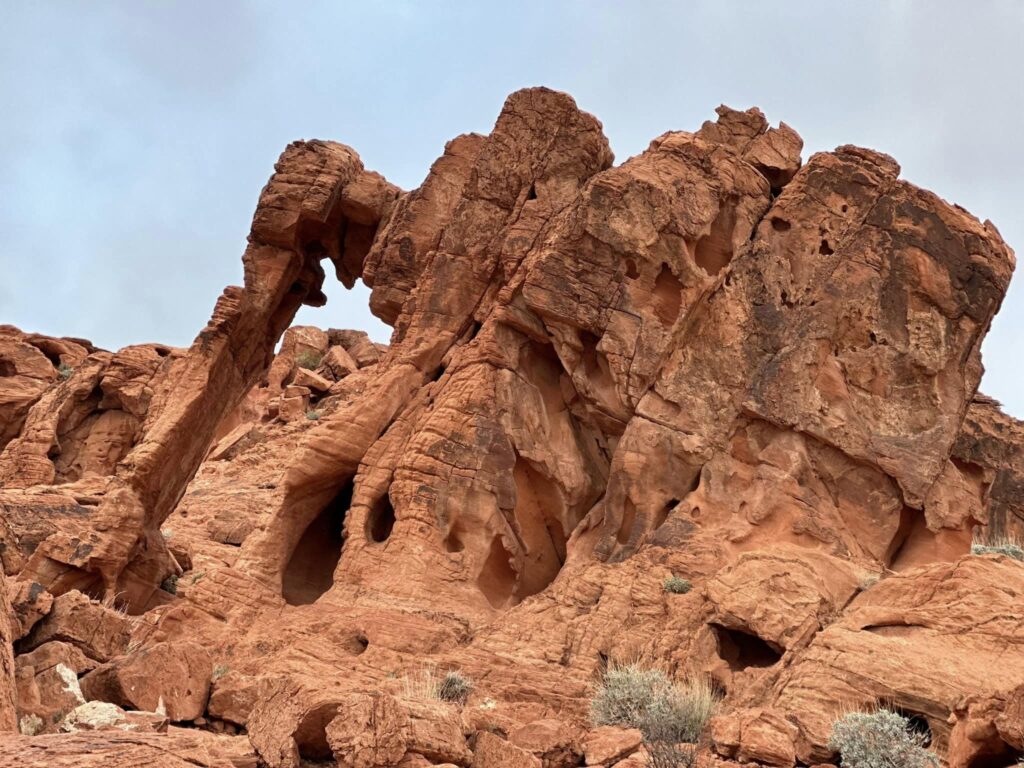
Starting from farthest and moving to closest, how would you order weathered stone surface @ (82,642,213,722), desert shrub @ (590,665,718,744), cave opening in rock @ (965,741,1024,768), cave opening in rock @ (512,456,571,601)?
cave opening in rock @ (512,456,571,601) < desert shrub @ (590,665,718,744) < weathered stone surface @ (82,642,213,722) < cave opening in rock @ (965,741,1024,768)

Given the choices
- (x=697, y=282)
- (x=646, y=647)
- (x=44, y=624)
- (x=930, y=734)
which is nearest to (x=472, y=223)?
(x=697, y=282)

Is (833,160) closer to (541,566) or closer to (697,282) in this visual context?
(697,282)

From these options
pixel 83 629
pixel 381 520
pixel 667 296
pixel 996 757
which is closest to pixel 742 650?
pixel 996 757

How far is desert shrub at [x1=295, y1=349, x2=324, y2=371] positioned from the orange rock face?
16.4m

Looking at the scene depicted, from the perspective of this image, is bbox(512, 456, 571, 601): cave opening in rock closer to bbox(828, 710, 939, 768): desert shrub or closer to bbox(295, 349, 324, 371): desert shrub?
bbox(828, 710, 939, 768): desert shrub

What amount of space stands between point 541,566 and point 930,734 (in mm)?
8708

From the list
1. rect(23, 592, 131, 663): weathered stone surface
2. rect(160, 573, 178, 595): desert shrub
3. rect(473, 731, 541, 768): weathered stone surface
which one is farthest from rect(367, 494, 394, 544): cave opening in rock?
rect(473, 731, 541, 768): weathered stone surface

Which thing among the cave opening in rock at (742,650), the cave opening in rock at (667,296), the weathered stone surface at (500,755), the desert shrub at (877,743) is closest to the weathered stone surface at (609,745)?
the weathered stone surface at (500,755)

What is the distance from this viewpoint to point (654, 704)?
38.5ft

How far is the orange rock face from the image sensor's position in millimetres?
12273

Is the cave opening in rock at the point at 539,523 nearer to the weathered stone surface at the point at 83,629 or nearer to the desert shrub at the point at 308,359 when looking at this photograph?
the weathered stone surface at the point at 83,629

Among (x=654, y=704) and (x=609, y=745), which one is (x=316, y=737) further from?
(x=654, y=704)

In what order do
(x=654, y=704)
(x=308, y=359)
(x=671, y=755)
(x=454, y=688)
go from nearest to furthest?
A: 1. (x=671, y=755)
2. (x=654, y=704)
3. (x=454, y=688)
4. (x=308, y=359)

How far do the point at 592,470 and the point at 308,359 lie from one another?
23.6 metres
